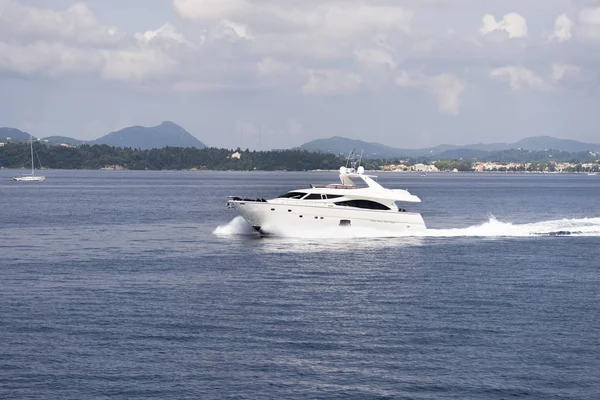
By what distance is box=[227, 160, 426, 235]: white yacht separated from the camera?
6819 centimetres

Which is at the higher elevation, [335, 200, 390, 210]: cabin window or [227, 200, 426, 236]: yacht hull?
[335, 200, 390, 210]: cabin window

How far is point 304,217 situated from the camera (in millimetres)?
68250

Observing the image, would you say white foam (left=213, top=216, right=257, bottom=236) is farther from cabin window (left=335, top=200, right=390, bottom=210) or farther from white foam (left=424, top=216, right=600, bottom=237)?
white foam (left=424, top=216, right=600, bottom=237)

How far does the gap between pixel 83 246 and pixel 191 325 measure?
32.1m

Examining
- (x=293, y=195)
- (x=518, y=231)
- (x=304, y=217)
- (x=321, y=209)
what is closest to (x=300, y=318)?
(x=304, y=217)

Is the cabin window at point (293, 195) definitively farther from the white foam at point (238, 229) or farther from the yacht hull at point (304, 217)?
the white foam at point (238, 229)

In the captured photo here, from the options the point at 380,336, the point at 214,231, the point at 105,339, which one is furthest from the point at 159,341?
the point at 214,231

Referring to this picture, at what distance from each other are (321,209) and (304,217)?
1.50 meters

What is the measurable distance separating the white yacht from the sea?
1279mm

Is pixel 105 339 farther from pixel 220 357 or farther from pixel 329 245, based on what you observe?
pixel 329 245

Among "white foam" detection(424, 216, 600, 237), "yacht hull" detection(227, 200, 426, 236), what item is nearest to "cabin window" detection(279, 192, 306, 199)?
"yacht hull" detection(227, 200, 426, 236)

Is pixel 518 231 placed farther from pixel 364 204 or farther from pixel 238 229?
pixel 238 229

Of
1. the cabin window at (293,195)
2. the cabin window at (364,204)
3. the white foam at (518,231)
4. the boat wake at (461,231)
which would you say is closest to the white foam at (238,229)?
the boat wake at (461,231)

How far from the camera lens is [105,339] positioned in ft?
110
